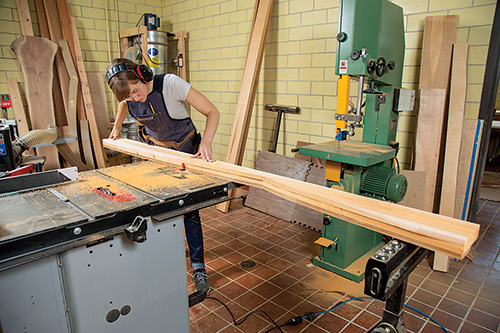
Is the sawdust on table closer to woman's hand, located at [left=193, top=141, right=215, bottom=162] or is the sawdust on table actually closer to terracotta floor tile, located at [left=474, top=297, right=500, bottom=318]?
woman's hand, located at [left=193, top=141, right=215, bottom=162]

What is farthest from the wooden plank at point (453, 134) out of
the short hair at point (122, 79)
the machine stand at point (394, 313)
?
the short hair at point (122, 79)

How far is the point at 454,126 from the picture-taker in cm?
258

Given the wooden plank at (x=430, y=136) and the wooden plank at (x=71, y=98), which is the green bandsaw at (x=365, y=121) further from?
the wooden plank at (x=71, y=98)

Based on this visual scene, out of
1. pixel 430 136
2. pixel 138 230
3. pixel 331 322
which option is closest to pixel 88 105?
pixel 138 230

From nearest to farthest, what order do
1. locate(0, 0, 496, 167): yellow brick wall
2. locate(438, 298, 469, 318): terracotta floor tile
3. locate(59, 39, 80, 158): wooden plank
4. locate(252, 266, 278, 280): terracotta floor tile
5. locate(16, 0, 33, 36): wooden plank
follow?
locate(438, 298, 469, 318): terracotta floor tile, locate(252, 266, 278, 280): terracotta floor tile, locate(0, 0, 496, 167): yellow brick wall, locate(16, 0, 33, 36): wooden plank, locate(59, 39, 80, 158): wooden plank

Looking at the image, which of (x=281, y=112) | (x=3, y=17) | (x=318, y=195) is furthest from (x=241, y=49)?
(x=318, y=195)

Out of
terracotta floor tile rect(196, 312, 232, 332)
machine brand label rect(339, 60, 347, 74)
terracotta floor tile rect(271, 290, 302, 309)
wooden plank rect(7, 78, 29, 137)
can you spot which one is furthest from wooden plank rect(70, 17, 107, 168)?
machine brand label rect(339, 60, 347, 74)

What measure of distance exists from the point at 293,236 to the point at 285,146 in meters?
1.16

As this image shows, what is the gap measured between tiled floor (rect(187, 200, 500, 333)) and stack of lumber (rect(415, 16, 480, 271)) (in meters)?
0.29

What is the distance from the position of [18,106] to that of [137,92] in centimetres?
275

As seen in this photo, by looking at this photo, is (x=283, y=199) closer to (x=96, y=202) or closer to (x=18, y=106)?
(x=96, y=202)

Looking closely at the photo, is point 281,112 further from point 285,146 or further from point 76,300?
point 76,300

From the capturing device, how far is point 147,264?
136 cm

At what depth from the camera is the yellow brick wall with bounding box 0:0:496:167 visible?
2654mm
